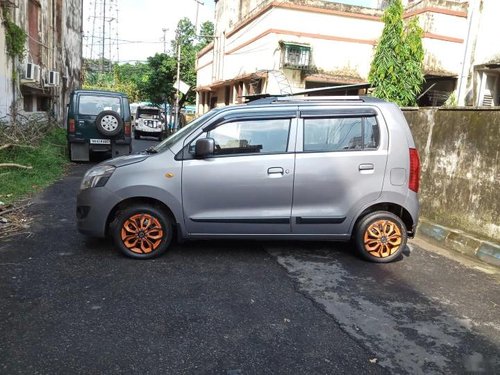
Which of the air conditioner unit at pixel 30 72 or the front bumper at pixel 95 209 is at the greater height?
the air conditioner unit at pixel 30 72

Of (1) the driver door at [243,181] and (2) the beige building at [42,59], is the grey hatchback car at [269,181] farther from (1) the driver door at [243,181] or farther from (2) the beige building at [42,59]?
(2) the beige building at [42,59]

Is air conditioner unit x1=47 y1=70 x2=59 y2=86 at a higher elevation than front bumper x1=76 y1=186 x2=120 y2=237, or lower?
higher

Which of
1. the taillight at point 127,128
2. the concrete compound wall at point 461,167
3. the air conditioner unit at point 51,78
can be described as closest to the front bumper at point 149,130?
the air conditioner unit at point 51,78

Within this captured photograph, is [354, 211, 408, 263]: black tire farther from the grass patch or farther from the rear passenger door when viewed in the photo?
the grass patch

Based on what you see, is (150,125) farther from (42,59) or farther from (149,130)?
(42,59)

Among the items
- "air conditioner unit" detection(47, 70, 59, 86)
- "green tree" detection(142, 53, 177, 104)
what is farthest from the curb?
"green tree" detection(142, 53, 177, 104)

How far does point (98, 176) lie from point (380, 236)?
10.8ft

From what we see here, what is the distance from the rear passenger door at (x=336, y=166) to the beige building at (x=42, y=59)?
29.6 feet

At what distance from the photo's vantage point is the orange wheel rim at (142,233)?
4996mm

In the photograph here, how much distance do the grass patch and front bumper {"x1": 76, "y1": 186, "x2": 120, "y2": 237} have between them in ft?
9.45

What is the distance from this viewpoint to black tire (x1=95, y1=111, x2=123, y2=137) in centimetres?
1189

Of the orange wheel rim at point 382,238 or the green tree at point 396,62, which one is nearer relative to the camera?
the orange wheel rim at point 382,238

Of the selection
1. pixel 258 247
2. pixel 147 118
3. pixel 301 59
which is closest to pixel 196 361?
pixel 258 247

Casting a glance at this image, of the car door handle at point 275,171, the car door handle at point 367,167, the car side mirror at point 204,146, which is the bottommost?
the car door handle at point 275,171
